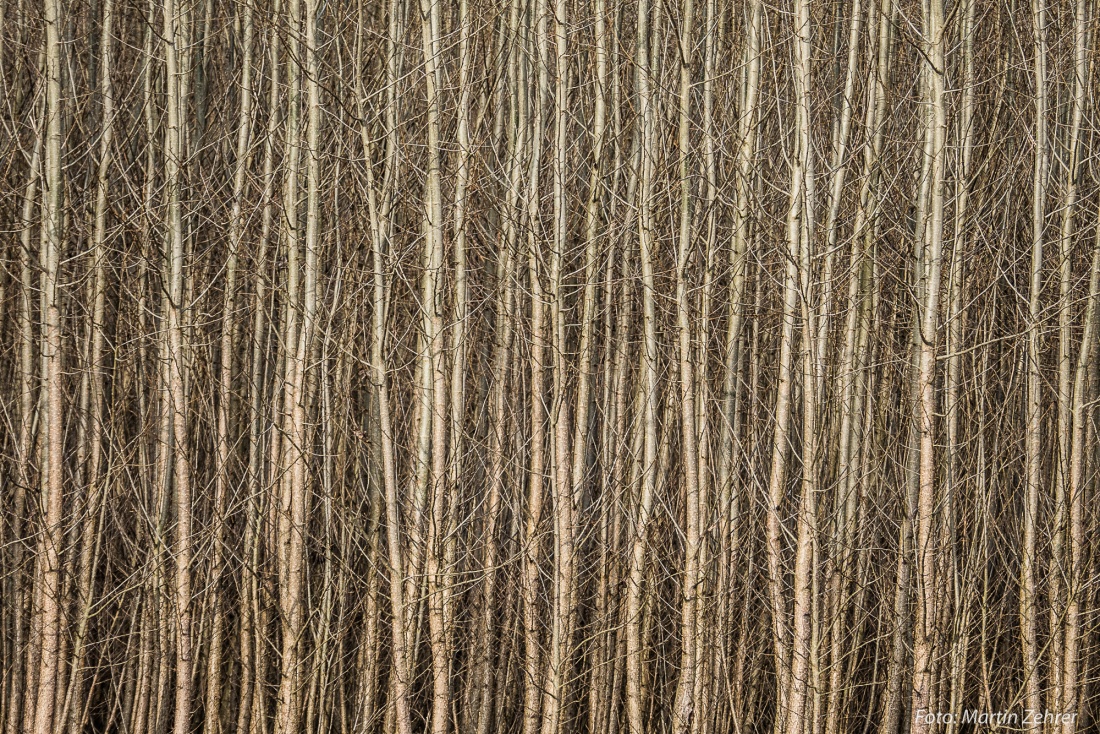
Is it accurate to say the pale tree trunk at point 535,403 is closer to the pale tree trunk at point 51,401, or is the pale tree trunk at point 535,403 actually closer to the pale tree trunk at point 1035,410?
the pale tree trunk at point 51,401

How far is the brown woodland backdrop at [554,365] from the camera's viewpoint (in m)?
3.75

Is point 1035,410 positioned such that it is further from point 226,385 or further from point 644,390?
point 226,385

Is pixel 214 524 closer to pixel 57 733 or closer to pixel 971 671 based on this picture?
pixel 57 733

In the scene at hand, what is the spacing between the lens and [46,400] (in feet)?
12.8

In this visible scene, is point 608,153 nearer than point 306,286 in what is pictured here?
No

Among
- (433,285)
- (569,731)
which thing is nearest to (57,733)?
(569,731)

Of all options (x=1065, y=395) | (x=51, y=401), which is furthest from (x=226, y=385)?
(x=1065, y=395)

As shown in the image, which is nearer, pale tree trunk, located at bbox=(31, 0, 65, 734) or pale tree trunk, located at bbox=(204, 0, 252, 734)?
pale tree trunk, located at bbox=(31, 0, 65, 734)

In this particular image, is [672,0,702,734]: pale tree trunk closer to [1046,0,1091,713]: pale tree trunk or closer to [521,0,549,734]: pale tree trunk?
[521,0,549,734]: pale tree trunk

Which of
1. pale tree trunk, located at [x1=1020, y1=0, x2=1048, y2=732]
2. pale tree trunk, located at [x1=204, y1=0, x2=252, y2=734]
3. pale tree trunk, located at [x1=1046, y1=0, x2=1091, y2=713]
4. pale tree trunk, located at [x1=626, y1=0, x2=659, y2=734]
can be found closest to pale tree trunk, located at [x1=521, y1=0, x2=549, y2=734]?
pale tree trunk, located at [x1=626, y1=0, x2=659, y2=734]

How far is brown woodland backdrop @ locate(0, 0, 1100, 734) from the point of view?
3746mm

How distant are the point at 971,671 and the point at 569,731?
6.42 ft

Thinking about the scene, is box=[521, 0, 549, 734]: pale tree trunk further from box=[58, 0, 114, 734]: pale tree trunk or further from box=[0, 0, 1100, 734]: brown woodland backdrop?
box=[58, 0, 114, 734]: pale tree trunk

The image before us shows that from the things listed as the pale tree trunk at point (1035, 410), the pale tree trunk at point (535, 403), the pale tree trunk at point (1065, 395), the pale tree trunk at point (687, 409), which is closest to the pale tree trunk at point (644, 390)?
the pale tree trunk at point (687, 409)
